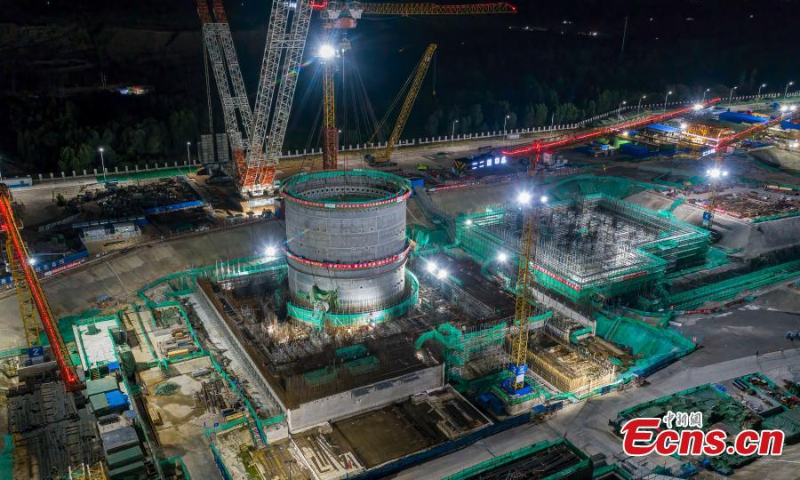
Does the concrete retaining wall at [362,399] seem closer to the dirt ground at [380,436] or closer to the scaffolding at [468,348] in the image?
the dirt ground at [380,436]

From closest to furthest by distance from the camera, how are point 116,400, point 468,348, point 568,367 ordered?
point 116,400
point 568,367
point 468,348

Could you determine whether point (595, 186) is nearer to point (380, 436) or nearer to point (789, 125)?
point (789, 125)

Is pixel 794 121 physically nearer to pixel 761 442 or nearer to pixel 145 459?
pixel 761 442

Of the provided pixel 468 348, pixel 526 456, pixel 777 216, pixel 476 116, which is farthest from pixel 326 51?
pixel 476 116

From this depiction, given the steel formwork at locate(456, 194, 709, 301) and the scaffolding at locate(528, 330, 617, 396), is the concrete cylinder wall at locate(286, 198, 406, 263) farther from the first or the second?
the steel formwork at locate(456, 194, 709, 301)

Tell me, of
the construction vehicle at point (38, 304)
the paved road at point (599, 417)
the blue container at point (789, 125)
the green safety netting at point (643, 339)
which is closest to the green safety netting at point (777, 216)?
the paved road at point (599, 417)

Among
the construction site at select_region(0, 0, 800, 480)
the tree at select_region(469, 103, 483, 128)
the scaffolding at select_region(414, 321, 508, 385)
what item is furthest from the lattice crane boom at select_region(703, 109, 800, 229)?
the tree at select_region(469, 103, 483, 128)
